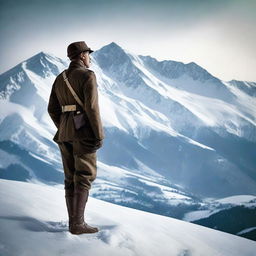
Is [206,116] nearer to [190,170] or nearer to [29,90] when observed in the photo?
[190,170]

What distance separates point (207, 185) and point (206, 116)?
539 cm

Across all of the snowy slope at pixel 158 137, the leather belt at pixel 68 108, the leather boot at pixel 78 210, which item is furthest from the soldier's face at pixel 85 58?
the snowy slope at pixel 158 137

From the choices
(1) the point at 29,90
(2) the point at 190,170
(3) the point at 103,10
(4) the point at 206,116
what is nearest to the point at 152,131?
(4) the point at 206,116

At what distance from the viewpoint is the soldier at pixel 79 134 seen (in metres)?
1.99

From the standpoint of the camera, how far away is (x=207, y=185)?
20.5 m

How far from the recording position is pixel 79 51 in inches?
84.0

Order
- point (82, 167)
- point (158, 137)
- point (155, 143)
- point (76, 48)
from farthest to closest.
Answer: point (155, 143) < point (158, 137) < point (76, 48) < point (82, 167)

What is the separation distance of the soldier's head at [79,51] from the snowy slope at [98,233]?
1.07m

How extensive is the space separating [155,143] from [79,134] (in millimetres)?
18107

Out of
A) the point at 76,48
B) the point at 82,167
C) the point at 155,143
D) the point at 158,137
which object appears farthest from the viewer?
the point at 155,143

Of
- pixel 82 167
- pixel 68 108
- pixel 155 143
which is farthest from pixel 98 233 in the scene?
pixel 155 143

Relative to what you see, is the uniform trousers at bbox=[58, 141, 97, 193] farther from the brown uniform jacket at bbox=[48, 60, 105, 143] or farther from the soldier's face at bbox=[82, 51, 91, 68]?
the soldier's face at bbox=[82, 51, 91, 68]

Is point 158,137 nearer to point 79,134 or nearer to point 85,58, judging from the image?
point 85,58

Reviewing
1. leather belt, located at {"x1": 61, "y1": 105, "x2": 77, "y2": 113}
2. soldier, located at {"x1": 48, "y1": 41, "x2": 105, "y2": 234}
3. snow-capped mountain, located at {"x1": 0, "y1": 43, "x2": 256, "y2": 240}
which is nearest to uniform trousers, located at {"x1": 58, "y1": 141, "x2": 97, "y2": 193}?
soldier, located at {"x1": 48, "y1": 41, "x2": 105, "y2": 234}
